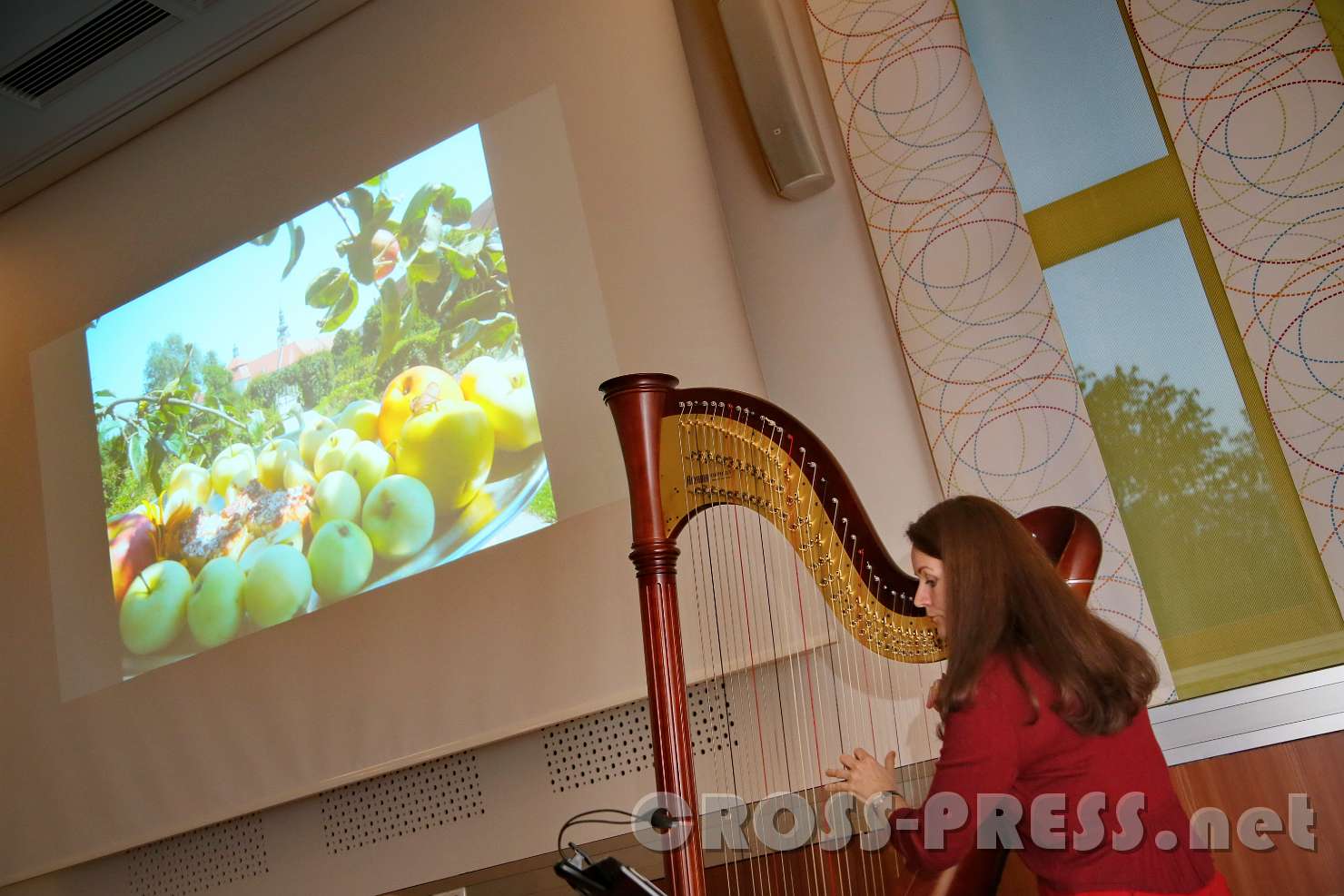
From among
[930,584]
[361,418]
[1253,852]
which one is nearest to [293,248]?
[361,418]

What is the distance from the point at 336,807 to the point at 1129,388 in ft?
9.71

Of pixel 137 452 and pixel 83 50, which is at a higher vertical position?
pixel 83 50

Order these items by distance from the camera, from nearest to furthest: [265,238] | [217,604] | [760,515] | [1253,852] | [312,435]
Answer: [760,515] < [1253,852] < [312,435] < [217,604] < [265,238]

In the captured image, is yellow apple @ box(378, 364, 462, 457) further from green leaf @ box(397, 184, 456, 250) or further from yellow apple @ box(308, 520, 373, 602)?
green leaf @ box(397, 184, 456, 250)

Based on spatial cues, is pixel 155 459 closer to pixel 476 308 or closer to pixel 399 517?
pixel 399 517

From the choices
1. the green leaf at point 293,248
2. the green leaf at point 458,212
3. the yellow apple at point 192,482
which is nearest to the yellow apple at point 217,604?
the yellow apple at point 192,482

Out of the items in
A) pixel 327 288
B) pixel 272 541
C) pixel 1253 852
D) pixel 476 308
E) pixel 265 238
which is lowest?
pixel 1253 852

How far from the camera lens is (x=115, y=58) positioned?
431 centimetres

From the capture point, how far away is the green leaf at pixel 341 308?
155 inches

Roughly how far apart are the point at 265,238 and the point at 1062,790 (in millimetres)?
3724

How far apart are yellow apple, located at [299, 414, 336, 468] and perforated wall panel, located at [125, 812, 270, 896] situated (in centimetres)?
133

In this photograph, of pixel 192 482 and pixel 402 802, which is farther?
pixel 192 482

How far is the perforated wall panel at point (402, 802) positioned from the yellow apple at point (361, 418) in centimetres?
117

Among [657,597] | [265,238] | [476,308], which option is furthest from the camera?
[265,238]
